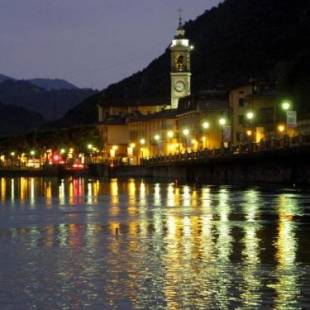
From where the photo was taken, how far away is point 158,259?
118 ft

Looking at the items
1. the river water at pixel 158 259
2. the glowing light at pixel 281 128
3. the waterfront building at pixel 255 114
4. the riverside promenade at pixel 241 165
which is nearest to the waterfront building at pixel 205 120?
the waterfront building at pixel 255 114

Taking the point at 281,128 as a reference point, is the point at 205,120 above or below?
above

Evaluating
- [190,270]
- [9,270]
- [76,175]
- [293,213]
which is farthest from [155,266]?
[76,175]

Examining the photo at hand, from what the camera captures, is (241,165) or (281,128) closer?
(241,165)

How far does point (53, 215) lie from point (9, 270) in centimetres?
2734

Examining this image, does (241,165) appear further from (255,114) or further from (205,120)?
(205,120)

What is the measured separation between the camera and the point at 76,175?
194 metres

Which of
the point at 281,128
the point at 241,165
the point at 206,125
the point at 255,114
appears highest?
the point at 255,114

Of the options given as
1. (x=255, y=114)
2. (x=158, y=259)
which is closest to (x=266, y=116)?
(x=255, y=114)

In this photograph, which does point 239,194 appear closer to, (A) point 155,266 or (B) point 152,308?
(A) point 155,266

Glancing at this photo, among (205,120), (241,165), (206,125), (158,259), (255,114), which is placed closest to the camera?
(158,259)

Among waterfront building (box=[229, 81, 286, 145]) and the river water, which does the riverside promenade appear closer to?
waterfront building (box=[229, 81, 286, 145])

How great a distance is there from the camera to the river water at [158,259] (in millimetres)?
28344

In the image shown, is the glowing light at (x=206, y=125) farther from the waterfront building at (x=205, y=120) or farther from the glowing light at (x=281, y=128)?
the glowing light at (x=281, y=128)
